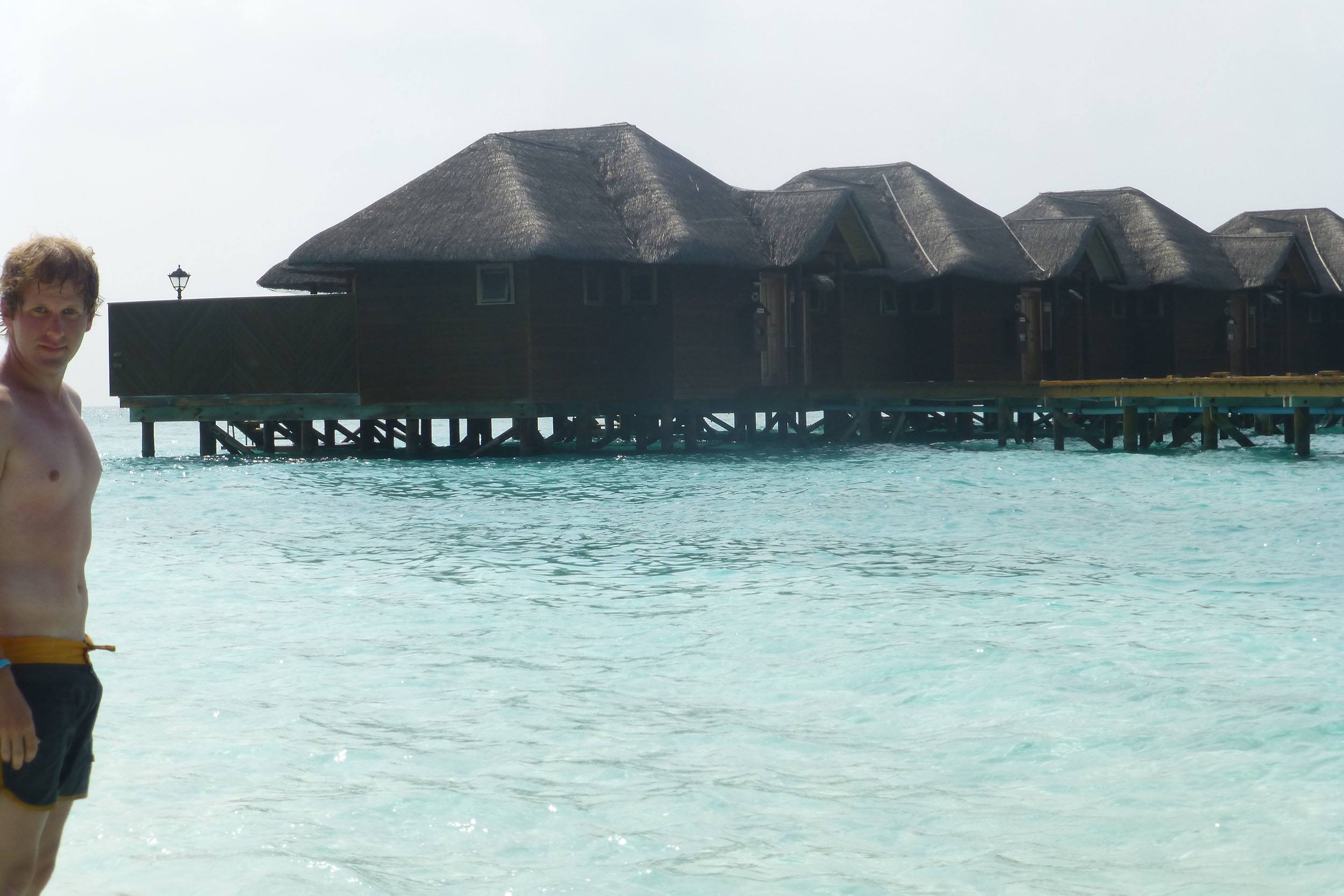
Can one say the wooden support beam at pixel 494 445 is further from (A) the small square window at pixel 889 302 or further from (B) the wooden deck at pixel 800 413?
(A) the small square window at pixel 889 302

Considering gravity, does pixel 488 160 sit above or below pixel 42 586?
above

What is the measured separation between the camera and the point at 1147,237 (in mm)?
39031

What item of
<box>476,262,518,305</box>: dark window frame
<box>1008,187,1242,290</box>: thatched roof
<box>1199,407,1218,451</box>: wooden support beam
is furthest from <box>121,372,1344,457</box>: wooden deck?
<box>1008,187,1242,290</box>: thatched roof

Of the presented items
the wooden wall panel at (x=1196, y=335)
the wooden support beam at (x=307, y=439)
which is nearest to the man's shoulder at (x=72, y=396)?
the wooden support beam at (x=307, y=439)

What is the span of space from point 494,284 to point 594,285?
189cm

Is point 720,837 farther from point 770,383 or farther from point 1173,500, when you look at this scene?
point 770,383

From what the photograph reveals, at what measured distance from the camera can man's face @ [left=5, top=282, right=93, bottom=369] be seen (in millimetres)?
3213

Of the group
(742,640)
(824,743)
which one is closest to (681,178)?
(742,640)

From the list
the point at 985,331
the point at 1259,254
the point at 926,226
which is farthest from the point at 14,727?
the point at 1259,254

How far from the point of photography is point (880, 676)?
8617 millimetres

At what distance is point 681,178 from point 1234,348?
683 inches

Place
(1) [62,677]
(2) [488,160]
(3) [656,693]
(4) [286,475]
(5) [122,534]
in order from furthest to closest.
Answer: (2) [488,160]
(4) [286,475]
(5) [122,534]
(3) [656,693]
(1) [62,677]

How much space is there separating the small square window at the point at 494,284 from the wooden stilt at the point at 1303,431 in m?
13.0

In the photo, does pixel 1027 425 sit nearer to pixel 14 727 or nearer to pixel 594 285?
pixel 594 285
